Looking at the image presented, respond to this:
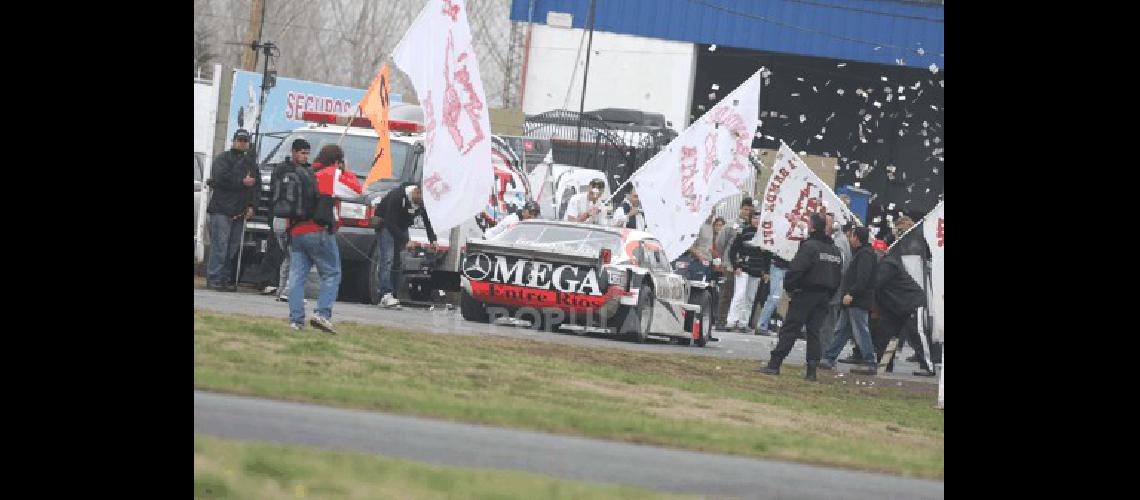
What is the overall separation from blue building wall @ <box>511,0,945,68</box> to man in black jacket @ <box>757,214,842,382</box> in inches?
1079

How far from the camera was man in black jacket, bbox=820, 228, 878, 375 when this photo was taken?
20453 millimetres

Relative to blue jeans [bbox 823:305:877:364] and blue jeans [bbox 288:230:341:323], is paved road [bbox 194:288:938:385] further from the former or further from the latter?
blue jeans [bbox 288:230:341:323]

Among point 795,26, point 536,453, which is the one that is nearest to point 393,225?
point 536,453

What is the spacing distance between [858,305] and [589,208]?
511 centimetres

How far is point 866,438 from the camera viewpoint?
48.0ft

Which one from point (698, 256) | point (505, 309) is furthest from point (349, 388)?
point (698, 256)

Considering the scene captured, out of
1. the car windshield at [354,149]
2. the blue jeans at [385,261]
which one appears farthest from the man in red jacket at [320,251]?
the car windshield at [354,149]

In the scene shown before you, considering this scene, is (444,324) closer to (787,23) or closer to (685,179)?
(685,179)

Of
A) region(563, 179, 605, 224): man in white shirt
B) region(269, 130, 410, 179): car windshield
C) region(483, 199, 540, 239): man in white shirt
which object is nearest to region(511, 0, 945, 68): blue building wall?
region(563, 179, 605, 224): man in white shirt
